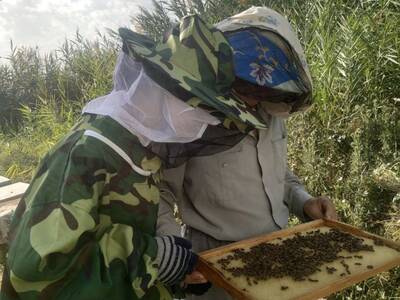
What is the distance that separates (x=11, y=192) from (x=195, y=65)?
400 centimetres

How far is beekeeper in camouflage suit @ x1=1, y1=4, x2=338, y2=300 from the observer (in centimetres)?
121

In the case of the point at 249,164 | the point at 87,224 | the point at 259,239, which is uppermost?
the point at 87,224

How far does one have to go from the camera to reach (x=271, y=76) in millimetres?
Answer: 1686

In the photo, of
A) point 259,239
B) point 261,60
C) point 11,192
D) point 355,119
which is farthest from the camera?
point 11,192

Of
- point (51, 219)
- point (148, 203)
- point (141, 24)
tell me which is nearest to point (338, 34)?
point (148, 203)

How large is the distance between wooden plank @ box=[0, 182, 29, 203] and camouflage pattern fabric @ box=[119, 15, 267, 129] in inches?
142

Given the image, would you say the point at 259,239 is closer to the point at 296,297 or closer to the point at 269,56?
the point at 296,297

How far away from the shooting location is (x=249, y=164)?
186 centimetres

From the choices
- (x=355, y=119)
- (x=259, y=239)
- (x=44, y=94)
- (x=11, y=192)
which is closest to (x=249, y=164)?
(x=259, y=239)

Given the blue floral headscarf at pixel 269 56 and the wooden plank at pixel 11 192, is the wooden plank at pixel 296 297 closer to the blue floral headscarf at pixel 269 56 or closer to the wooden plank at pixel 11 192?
the blue floral headscarf at pixel 269 56

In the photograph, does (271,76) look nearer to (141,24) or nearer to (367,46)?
(367,46)

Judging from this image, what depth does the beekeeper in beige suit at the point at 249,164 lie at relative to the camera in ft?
5.57

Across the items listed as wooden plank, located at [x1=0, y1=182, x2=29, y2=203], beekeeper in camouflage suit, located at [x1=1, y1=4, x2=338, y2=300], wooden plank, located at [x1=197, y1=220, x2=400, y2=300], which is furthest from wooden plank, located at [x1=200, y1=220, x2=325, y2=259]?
wooden plank, located at [x1=0, y1=182, x2=29, y2=203]

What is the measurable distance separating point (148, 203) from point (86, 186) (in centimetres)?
22
